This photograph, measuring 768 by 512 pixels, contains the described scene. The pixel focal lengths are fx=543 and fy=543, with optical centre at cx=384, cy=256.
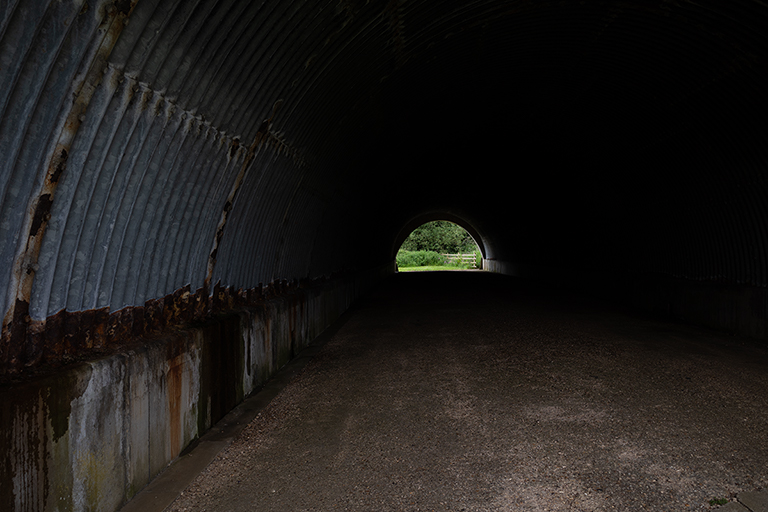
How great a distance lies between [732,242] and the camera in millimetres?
8836

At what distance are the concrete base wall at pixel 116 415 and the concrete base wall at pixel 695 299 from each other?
747cm

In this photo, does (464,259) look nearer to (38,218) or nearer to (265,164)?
(265,164)

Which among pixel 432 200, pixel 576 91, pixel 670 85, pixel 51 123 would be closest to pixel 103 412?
pixel 51 123

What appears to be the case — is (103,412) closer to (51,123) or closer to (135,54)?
(51,123)

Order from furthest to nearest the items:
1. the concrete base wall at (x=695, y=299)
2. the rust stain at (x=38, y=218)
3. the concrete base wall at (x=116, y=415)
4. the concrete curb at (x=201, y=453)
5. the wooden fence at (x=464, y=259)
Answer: the wooden fence at (x=464, y=259) → the concrete base wall at (x=695, y=299) → the concrete curb at (x=201, y=453) → the rust stain at (x=38, y=218) → the concrete base wall at (x=116, y=415)

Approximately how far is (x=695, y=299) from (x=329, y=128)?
729 centimetres

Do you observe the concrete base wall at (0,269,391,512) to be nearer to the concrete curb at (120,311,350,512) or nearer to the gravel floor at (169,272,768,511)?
the concrete curb at (120,311,350,512)

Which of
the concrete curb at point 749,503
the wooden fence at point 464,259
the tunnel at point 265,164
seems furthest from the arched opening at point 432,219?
the concrete curb at point 749,503

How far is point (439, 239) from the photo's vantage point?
179ft

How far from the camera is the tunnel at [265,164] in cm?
265

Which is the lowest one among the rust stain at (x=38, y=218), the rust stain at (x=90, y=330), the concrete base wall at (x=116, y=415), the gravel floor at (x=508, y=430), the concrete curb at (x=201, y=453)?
the concrete curb at (x=201, y=453)

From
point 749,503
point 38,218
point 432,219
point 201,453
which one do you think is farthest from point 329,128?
point 432,219

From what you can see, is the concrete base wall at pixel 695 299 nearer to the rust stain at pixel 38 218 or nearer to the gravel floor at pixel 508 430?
the gravel floor at pixel 508 430

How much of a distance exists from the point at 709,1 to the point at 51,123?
6411 mm
